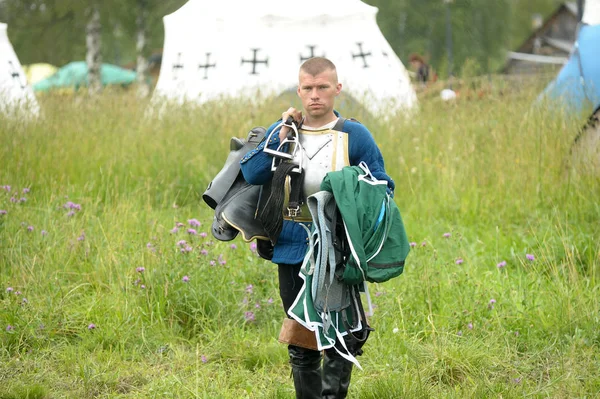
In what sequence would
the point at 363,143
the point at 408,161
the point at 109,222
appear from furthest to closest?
the point at 408,161 → the point at 109,222 → the point at 363,143

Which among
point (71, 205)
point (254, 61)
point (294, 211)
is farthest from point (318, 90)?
point (254, 61)

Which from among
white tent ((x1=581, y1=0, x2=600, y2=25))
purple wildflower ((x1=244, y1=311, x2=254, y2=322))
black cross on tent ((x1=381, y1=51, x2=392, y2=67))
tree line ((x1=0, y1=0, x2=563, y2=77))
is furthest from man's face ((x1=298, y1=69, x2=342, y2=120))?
white tent ((x1=581, y1=0, x2=600, y2=25))

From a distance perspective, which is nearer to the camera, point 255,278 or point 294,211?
point 294,211

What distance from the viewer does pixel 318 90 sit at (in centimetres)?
296

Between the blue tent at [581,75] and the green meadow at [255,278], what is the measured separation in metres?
0.46

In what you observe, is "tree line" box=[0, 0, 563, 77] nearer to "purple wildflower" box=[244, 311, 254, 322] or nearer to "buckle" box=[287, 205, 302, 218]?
"purple wildflower" box=[244, 311, 254, 322]

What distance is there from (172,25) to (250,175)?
9079mm

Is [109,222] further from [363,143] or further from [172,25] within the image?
[172,25]

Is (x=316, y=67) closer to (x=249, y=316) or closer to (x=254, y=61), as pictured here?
(x=249, y=316)

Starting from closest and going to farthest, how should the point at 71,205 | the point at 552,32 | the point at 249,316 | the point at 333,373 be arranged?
1. the point at 333,373
2. the point at 249,316
3. the point at 71,205
4. the point at 552,32

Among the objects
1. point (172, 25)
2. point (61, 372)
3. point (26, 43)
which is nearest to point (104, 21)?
point (26, 43)

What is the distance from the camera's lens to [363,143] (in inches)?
118

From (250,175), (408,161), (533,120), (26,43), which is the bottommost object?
(26,43)

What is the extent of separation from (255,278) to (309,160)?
1.92 meters
